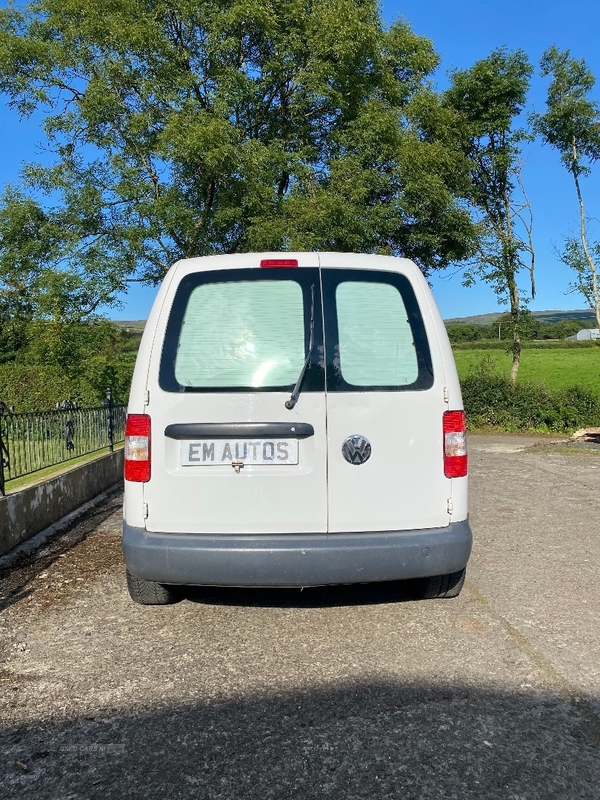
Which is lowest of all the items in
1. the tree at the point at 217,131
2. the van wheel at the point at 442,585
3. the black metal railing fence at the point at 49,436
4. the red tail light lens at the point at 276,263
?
the van wheel at the point at 442,585

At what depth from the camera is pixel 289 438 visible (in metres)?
3.17

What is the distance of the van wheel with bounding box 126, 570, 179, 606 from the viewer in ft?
12.2

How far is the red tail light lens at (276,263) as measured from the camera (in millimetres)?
3354

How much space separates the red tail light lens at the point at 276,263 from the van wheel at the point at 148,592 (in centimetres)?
188

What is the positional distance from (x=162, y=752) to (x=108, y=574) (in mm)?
2436

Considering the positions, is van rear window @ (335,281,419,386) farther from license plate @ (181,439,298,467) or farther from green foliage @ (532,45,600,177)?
green foliage @ (532,45,600,177)

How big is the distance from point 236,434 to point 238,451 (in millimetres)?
87

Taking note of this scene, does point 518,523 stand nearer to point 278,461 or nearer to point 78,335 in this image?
point 278,461

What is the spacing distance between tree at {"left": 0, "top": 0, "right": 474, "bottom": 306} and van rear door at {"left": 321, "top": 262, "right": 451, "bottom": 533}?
9.46m

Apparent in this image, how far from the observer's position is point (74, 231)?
14.7 m

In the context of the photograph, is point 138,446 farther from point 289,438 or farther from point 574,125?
point 574,125

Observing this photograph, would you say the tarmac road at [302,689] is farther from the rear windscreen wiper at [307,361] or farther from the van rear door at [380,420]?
the rear windscreen wiper at [307,361]

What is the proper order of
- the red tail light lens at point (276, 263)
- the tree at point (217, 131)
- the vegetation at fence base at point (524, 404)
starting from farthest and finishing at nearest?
the vegetation at fence base at point (524, 404) < the tree at point (217, 131) < the red tail light lens at point (276, 263)

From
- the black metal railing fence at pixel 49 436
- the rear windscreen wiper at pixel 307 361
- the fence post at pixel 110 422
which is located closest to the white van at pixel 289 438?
the rear windscreen wiper at pixel 307 361
